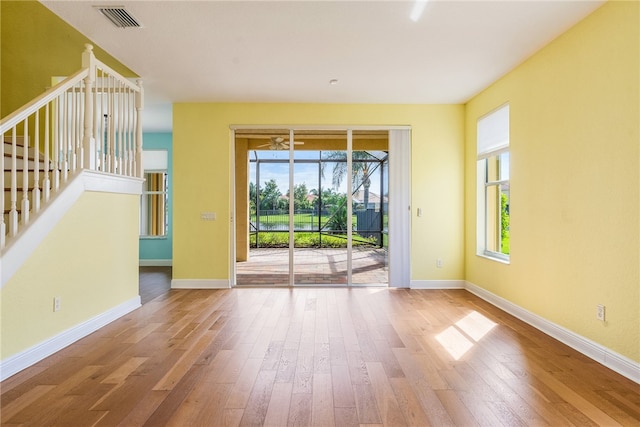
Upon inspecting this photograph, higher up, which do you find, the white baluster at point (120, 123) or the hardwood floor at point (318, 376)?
the white baluster at point (120, 123)

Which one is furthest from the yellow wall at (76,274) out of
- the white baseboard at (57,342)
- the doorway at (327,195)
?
the doorway at (327,195)

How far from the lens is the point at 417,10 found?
2.74 meters

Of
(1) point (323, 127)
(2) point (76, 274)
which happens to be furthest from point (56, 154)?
(1) point (323, 127)

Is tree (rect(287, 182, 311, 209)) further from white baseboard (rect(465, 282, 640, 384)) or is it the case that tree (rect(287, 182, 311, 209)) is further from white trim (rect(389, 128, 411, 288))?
white baseboard (rect(465, 282, 640, 384))

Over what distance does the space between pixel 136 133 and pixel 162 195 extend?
3480 mm

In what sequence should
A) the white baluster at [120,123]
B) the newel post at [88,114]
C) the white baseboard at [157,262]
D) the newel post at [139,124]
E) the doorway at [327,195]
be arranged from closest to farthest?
the newel post at [88,114], the white baluster at [120,123], the newel post at [139,124], the doorway at [327,195], the white baseboard at [157,262]

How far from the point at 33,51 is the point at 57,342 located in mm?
3601

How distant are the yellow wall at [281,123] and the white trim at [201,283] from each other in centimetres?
7

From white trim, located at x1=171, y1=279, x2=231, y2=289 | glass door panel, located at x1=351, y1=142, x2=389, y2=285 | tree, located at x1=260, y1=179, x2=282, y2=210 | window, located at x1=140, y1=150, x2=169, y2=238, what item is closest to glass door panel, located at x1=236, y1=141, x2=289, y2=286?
tree, located at x1=260, y1=179, x2=282, y2=210

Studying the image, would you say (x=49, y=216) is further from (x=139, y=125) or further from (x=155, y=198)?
(x=155, y=198)

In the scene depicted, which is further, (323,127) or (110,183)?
(323,127)

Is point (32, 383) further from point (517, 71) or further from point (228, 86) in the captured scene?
point (517, 71)

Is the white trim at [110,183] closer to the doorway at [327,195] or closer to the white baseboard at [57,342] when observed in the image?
the white baseboard at [57,342]

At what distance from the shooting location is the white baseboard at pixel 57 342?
8.00 feet
